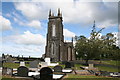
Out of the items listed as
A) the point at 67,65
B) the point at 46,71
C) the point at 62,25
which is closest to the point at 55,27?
the point at 62,25

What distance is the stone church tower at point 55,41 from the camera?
136 ft

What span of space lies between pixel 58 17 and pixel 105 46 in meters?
18.4

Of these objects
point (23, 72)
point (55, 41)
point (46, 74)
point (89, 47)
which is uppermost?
point (55, 41)

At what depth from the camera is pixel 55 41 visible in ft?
139

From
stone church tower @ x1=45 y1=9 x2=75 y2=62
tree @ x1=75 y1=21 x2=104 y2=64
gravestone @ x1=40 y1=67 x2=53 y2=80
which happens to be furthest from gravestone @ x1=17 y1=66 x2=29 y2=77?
stone church tower @ x1=45 y1=9 x2=75 y2=62

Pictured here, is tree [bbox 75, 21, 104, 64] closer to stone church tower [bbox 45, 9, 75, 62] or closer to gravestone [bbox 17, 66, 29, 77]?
stone church tower [bbox 45, 9, 75, 62]

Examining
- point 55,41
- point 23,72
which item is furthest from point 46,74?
point 55,41

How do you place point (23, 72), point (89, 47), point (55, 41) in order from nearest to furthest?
1. point (23, 72)
2. point (89, 47)
3. point (55, 41)

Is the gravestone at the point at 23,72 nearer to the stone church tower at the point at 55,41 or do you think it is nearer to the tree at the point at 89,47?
the tree at the point at 89,47

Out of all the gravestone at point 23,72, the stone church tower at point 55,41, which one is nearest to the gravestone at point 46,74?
the gravestone at point 23,72

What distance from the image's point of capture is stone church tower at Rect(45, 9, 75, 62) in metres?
41.4

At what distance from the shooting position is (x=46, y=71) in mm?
10039

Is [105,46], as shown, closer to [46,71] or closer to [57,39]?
[57,39]

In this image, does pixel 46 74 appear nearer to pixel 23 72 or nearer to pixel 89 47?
pixel 23 72
